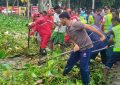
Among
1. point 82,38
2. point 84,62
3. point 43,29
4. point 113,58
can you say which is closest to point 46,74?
point 84,62

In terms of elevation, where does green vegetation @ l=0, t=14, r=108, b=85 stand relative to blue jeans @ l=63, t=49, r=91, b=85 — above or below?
below

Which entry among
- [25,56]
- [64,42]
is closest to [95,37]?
[64,42]

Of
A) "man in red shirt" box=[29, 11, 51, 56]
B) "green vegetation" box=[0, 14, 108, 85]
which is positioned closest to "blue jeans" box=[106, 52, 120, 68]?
"green vegetation" box=[0, 14, 108, 85]

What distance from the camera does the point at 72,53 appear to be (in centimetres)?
879

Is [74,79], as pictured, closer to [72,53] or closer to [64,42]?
[72,53]

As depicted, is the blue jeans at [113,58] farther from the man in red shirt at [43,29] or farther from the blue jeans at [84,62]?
the man in red shirt at [43,29]

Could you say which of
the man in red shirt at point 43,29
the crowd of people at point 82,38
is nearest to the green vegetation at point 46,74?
the crowd of people at point 82,38

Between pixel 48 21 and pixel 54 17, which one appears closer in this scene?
pixel 48 21

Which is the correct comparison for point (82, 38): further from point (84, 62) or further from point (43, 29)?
point (43, 29)

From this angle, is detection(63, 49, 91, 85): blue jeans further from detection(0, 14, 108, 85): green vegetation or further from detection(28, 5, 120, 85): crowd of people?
detection(0, 14, 108, 85): green vegetation

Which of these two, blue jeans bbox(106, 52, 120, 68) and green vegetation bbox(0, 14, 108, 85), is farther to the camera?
blue jeans bbox(106, 52, 120, 68)

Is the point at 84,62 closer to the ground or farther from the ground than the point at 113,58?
farther from the ground

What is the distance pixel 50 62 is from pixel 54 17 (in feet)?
14.1

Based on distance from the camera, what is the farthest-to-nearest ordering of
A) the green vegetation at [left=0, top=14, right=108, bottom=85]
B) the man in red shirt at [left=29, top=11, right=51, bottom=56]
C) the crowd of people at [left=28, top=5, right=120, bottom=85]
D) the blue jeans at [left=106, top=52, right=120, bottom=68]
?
the man in red shirt at [left=29, top=11, right=51, bottom=56], the blue jeans at [left=106, top=52, right=120, bottom=68], the crowd of people at [left=28, top=5, right=120, bottom=85], the green vegetation at [left=0, top=14, right=108, bottom=85]
